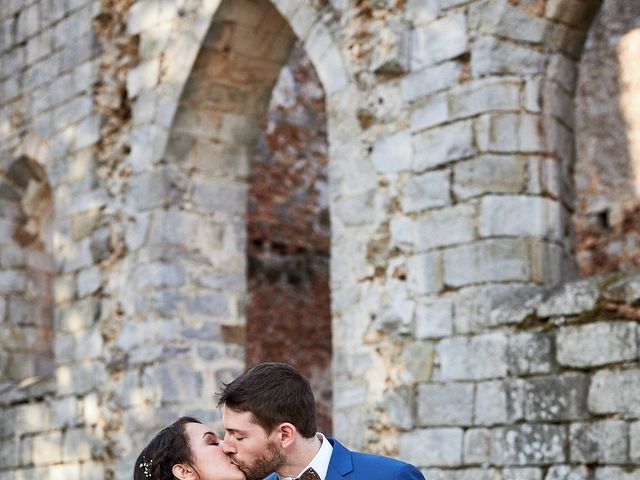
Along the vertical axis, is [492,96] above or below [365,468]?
above

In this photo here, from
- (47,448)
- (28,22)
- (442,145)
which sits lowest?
(47,448)

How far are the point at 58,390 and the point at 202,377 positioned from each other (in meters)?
1.30

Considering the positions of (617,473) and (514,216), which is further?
(514,216)

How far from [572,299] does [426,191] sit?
1.05m

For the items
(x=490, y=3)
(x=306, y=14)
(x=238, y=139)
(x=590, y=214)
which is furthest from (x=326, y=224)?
(x=490, y=3)

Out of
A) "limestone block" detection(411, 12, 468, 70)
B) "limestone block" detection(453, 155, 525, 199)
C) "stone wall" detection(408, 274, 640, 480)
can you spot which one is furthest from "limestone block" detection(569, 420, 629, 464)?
"limestone block" detection(411, 12, 468, 70)

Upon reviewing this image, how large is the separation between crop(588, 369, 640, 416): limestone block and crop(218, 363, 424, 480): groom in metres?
2.38

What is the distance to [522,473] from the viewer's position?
5586mm

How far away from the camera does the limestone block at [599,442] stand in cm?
523

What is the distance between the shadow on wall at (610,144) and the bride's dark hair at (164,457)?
1066 centimetres

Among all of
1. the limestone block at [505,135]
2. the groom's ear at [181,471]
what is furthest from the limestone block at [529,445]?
the groom's ear at [181,471]

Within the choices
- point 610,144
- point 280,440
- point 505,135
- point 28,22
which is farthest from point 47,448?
point 610,144

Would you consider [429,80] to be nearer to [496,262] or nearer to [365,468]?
[496,262]

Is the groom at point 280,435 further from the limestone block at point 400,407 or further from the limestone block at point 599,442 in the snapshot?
the limestone block at point 400,407
